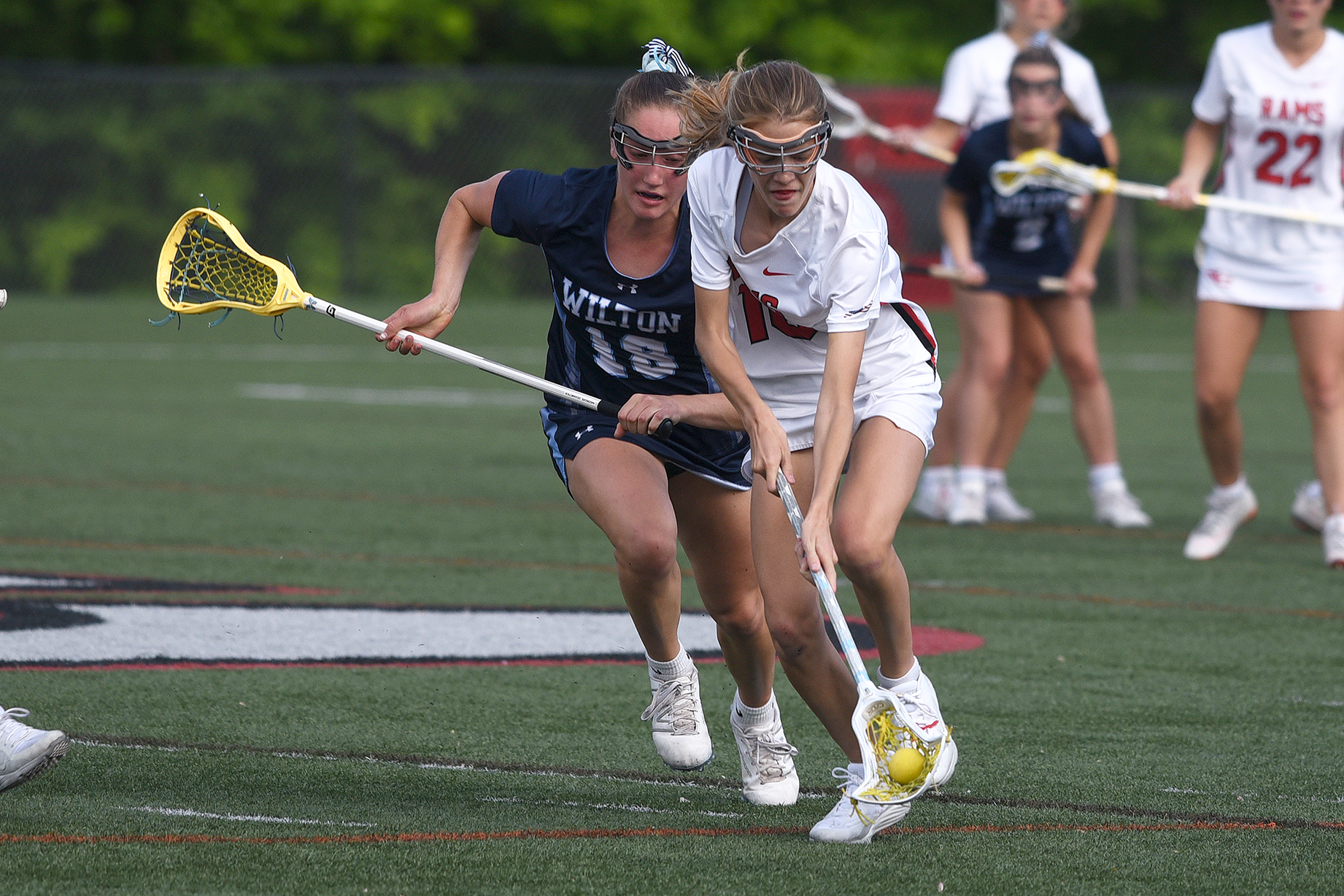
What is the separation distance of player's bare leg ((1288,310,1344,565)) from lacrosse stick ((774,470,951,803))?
3.83 meters

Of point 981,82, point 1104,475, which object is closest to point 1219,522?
point 1104,475

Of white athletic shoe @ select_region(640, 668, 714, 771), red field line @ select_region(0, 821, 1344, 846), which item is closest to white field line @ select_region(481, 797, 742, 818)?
red field line @ select_region(0, 821, 1344, 846)

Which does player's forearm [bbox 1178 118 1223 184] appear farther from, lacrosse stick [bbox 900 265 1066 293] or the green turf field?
the green turf field

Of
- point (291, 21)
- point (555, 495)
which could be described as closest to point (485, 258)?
point (291, 21)

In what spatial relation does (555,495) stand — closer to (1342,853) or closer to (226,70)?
(1342,853)

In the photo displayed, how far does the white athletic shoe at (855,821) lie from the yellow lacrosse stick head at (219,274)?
5.73 feet

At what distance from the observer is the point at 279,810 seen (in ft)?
12.6

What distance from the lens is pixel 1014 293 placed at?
327 inches

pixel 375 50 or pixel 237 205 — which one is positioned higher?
pixel 375 50

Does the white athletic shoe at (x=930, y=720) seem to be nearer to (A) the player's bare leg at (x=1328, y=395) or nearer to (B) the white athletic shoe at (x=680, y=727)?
(B) the white athletic shoe at (x=680, y=727)

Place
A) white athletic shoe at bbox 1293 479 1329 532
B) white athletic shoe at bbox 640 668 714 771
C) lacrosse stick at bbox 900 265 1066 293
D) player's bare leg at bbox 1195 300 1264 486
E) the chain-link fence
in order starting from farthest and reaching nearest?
1. the chain-link fence
2. lacrosse stick at bbox 900 265 1066 293
3. white athletic shoe at bbox 1293 479 1329 532
4. player's bare leg at bbox 1195 300 1264 486
5. white athletic shoe at bbox 640 668 714 771

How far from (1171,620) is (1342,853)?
101 inches

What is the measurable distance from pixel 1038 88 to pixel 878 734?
4.67 metres

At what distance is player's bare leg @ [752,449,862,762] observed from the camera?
3.97m
